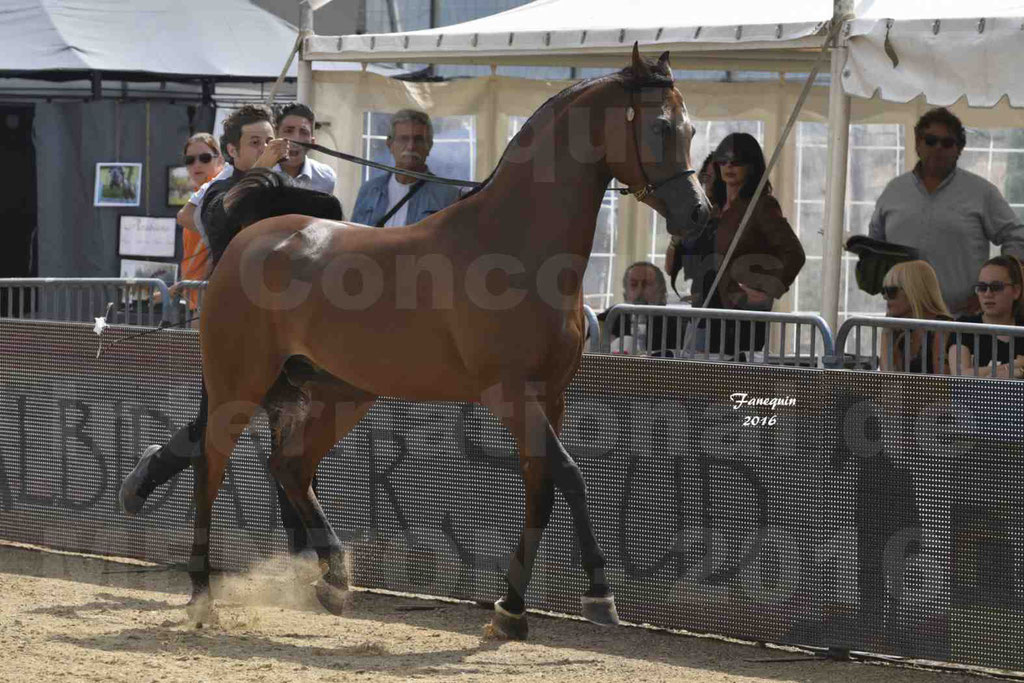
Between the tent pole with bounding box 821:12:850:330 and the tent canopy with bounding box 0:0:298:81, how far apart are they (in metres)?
7.90

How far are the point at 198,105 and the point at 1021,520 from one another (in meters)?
11.2

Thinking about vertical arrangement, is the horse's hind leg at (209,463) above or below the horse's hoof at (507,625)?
above

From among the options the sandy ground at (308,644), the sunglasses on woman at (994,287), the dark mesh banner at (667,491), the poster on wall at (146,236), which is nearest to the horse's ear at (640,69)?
the dark mesh banner at (667,491)

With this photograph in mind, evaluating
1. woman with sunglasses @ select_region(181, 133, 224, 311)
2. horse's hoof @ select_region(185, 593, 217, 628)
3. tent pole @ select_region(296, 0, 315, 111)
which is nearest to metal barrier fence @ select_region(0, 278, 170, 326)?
woman with sunglasses @ select_region(181, 133, 224, 311)

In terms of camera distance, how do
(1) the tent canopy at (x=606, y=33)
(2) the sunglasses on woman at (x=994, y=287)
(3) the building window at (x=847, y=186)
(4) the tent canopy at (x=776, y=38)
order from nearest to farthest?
(2) the sunglasses on woman at (x=994, y=287) → (4) the tent canopy at (x=776, y=38) → (1) the tent canopy at (x=606, y=33) → (3) the building window at (x=847, y=186)

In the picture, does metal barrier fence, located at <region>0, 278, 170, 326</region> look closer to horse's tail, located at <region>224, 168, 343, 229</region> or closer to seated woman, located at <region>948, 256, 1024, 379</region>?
horse's tail, located at <region>224, 168, 343, 229</region>

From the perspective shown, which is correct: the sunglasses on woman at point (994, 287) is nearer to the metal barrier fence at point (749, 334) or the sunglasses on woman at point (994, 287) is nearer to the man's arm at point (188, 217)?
the metal barrier fence at point (749, 334)

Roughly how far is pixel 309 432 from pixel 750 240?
3.14 metres

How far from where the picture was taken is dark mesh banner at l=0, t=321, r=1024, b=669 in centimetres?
551

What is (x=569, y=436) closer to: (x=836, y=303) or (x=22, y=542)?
(x=836, y=303)

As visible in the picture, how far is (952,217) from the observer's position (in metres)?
8.75

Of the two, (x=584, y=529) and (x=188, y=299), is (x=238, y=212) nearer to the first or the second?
(x=188, y=299)

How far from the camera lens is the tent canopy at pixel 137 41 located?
14.3m

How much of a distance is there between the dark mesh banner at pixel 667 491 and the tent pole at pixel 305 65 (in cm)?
311
